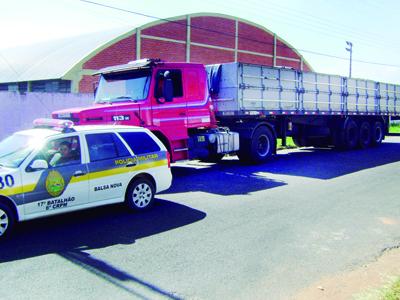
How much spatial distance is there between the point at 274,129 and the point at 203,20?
2189 centimetres

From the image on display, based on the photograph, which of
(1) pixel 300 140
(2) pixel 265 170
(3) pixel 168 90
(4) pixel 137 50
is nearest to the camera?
(3) pixel 168 90

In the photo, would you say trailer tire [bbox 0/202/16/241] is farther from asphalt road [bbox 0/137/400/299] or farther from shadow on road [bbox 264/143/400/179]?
shadow on road [bbox 264/143/400/179]

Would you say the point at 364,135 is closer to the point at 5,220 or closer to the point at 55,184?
the point at 55,184

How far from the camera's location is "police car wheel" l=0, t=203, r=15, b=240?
5.73m

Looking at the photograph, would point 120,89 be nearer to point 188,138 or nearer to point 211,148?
point 188,138

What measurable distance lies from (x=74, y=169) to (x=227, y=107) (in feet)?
23.6

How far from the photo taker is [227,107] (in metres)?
13.0

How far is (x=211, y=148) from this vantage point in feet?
40.2

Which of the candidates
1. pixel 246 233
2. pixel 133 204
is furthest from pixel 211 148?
pixel 246 233

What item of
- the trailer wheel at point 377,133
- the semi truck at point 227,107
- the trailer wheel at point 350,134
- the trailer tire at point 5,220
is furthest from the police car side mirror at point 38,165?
the trailer wheel at point 377,133

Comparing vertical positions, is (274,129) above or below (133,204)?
above

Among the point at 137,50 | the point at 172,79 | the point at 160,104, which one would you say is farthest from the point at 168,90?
the point at 137,50

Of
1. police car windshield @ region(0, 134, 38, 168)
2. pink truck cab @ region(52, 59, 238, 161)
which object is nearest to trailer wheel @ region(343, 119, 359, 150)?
pink truck cab @ region(52, 59, 238, 161)

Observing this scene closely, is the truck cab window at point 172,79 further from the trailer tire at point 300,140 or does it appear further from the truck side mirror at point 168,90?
the trailer tire at point 300,140
